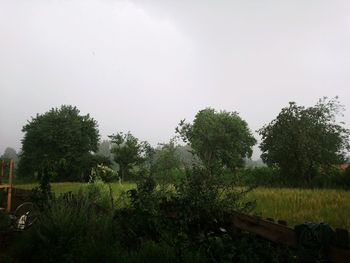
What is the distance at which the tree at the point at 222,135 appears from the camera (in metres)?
50.7

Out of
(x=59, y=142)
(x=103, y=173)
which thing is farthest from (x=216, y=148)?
(x=103, y=173)

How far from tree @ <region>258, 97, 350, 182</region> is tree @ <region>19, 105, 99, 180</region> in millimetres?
25496

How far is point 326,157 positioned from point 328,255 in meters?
25.3

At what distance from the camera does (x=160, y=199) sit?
27.7ft

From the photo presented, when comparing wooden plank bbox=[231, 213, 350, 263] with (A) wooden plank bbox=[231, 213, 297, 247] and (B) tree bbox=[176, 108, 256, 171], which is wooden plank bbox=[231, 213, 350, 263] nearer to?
(A) wooden plank bbox=[231, 213, 297, 247]

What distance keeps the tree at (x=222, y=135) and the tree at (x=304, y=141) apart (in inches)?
789

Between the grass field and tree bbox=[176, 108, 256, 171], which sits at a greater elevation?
tree bbox=[176, 108, 256, 171]

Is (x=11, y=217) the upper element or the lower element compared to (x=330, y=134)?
lower

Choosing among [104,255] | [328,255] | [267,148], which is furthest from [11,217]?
[267,148]

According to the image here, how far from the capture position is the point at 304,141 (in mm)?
26750

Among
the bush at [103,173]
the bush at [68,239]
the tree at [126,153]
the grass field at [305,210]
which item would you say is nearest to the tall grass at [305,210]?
the grass field at [305,210]

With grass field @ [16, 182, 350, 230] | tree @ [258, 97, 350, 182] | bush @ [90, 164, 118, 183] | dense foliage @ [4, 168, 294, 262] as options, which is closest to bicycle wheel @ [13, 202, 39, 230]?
dense foliage @ [4, 168, 294, 262]

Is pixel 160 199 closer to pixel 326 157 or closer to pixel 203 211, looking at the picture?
pixel 203 211

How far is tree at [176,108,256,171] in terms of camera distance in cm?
5072
